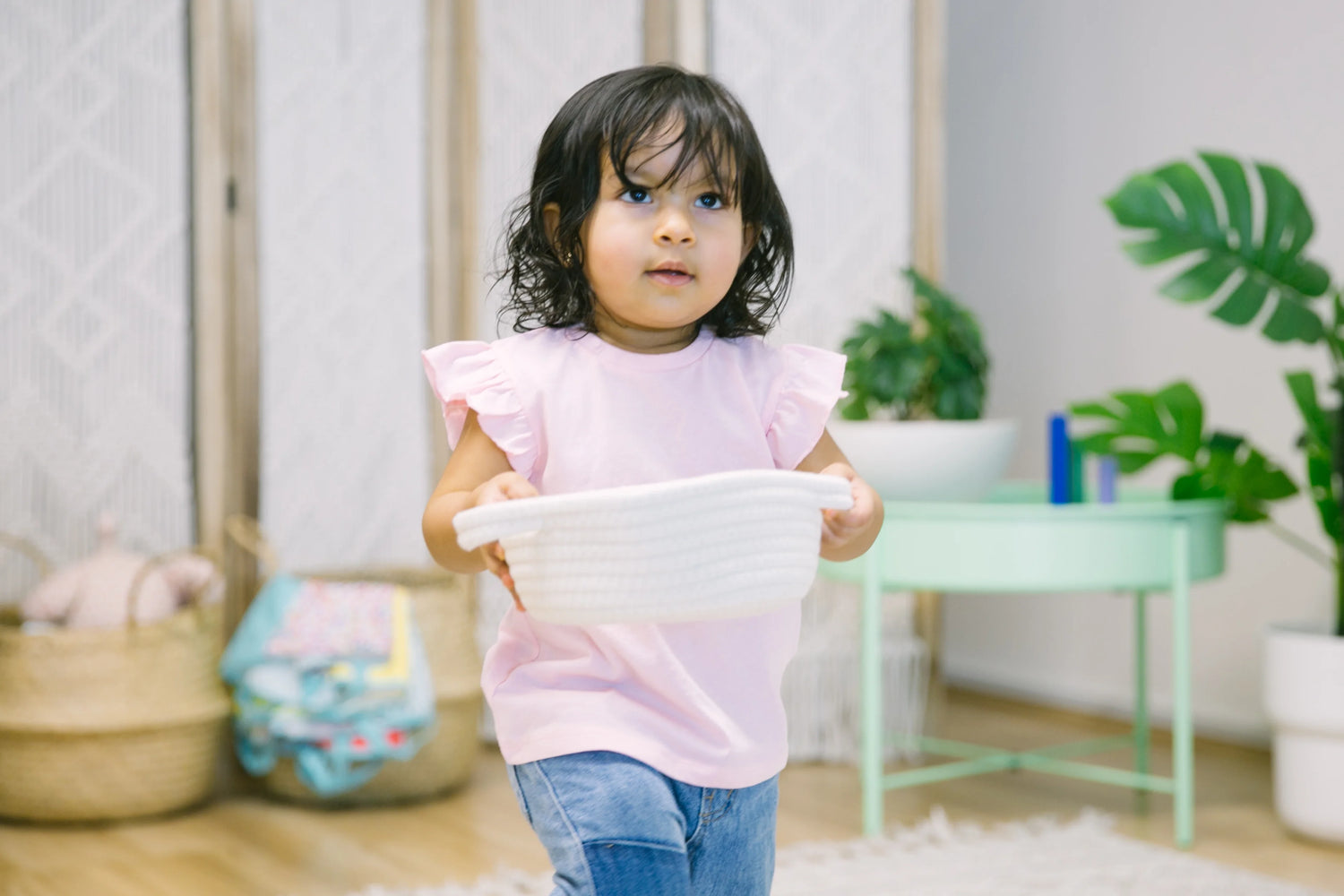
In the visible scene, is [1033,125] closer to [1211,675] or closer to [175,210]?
[1211,675]

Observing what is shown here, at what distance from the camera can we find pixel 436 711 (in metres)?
2.53

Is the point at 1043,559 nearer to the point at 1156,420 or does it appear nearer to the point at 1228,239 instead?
the point at 1156,420

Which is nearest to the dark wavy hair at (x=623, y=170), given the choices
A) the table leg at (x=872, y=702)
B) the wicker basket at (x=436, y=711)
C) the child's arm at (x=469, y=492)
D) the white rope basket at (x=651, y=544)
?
the child's arm at (x=469, y=492)

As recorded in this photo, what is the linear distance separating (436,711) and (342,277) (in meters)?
0.85

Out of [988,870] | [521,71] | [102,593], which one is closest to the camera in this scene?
[988,870]

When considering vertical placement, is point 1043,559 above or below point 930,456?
below

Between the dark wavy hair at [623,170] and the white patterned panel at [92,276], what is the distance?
166 cm

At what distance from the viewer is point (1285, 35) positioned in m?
2.78

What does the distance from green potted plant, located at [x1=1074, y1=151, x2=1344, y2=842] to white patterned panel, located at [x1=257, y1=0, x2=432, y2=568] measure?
1.32m

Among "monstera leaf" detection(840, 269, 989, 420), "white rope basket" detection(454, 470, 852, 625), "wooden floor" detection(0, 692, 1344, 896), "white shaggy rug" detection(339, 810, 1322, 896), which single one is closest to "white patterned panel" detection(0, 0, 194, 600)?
"wooden floor" detection(0, 692, 1344, 896)

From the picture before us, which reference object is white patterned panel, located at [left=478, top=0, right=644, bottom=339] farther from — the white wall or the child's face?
the child's face

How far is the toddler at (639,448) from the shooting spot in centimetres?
100

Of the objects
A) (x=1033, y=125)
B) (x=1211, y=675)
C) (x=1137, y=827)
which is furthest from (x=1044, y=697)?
(x=1033, y=125)

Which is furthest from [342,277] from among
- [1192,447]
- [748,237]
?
[748,237]
